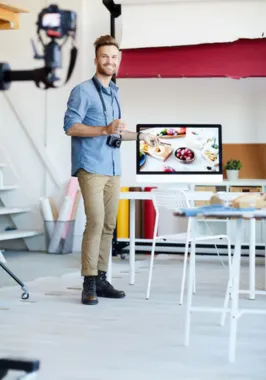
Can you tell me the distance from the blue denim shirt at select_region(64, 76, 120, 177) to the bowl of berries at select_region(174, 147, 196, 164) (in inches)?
56.4

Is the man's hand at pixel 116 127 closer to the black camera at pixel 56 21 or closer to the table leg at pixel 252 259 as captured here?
the table leg at pixel 252 259

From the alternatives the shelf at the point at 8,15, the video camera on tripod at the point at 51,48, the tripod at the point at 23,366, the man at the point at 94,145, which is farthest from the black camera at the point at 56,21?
the man at the point at 94,145

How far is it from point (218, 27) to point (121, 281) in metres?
2.43

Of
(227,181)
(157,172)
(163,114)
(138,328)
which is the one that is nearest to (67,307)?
(138,328)

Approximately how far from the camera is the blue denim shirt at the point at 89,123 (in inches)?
159

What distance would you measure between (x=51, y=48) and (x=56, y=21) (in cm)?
6

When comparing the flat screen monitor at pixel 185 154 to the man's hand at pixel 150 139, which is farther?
the flat screen monitor at pixel 185 154

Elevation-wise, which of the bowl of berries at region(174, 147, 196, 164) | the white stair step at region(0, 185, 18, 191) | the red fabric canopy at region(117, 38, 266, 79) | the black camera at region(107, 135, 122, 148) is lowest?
the white stair step at region(0, 185, 18, 191)

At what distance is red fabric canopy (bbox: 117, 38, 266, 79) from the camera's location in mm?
6035

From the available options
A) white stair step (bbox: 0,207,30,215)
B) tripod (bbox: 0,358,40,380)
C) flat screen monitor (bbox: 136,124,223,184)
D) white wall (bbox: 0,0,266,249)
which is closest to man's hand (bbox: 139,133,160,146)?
flat screen monitor (bbox: 136,124,223,184)

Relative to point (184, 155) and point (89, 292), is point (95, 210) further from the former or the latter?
point (184, 155)

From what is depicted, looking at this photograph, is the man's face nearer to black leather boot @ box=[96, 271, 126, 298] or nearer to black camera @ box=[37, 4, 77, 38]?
black leather boot @ box=[96, 271, 126, 298]

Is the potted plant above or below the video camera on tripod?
below

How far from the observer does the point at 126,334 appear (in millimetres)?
3400
